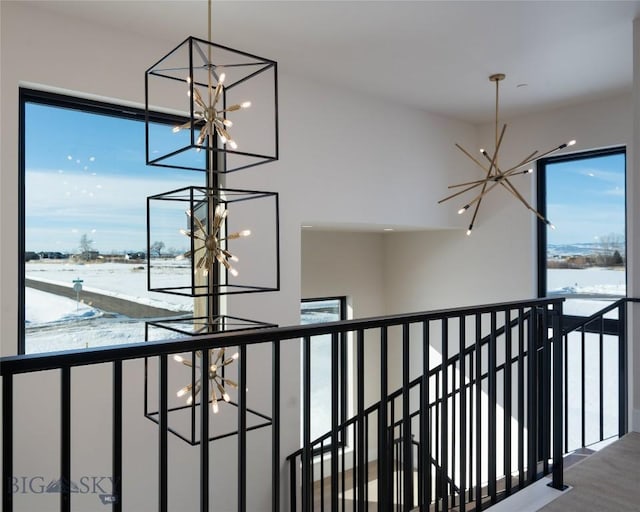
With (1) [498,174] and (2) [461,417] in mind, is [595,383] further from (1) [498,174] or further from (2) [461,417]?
(2) [461,417]

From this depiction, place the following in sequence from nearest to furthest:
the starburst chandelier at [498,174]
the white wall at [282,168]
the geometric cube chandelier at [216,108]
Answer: the white wall at [282,168], the geometric cube chandelier at [216,108], the starburst chandelier at [498,174]

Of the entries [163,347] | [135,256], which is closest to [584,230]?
[135,256]

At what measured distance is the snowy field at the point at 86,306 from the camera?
3.22m

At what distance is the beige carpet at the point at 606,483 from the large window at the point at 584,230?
231 cm

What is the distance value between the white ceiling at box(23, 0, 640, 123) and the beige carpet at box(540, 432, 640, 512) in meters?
2.65

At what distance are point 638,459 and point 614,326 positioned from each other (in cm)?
234

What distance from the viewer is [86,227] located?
3.44m

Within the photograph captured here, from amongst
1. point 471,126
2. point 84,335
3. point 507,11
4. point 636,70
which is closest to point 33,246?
point 84,335

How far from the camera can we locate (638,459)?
9.36ft

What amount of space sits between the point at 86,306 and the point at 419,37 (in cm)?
290

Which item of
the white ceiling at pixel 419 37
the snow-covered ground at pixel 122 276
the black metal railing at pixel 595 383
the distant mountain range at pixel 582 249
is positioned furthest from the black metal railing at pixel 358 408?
the white ceiling at pixel 419 37

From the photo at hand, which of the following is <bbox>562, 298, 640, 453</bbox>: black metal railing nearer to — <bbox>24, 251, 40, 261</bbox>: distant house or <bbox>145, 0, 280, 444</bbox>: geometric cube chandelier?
<bbox>145, 0, 280, 444</bbox>: geometric cube chandelier

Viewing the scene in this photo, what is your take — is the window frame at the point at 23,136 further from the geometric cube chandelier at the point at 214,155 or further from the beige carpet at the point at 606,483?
the beige carpet at the point at 606,483

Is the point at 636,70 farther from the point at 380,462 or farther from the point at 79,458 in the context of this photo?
the point at 79,458
